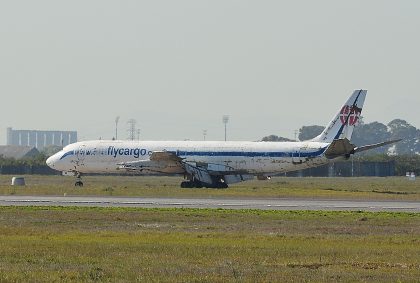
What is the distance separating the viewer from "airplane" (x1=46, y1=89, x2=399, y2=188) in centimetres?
9412

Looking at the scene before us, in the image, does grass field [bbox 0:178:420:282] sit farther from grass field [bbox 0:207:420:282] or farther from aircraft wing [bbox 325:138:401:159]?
aircraft wing [bbox 325:138:401:159]

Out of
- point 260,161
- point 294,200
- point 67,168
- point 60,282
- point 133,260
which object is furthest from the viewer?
point 67,168

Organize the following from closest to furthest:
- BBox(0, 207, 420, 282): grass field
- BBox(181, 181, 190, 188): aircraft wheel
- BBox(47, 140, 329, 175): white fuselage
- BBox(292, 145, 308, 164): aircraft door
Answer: BBox(0, 207, 420, 282): grass field
BBox(292, 145, 308, 164): aircraft door
BBox(47, 140, 329, 175): white fuselage
BBox(181, 181, 190, 188): aircraft wheel

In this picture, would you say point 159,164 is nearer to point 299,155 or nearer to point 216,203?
point 299,155

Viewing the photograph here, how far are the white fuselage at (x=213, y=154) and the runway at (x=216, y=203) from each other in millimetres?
19789

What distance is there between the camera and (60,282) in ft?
86.2

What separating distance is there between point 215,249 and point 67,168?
6692 cm

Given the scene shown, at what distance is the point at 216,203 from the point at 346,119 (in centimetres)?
3184

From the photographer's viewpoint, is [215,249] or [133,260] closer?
[133,260]

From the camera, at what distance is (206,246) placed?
36.0 meters

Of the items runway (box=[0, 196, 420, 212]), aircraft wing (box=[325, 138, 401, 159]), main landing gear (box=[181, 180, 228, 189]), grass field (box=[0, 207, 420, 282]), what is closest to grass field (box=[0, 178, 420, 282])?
grass field (box=[0, 207, 420, 282])

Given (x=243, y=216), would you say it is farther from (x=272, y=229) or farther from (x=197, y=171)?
(x=197, y=171)

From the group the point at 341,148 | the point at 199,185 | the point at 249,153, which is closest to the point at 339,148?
the point at 341,148

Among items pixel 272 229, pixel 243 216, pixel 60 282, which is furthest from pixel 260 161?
pixel 60 282
